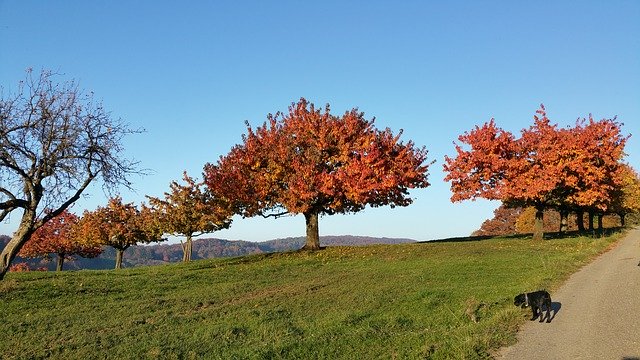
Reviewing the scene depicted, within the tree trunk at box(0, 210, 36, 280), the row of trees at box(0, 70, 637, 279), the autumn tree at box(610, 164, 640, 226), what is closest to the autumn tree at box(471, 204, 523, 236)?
the autumn tree at box(610, 164, 640, 226)

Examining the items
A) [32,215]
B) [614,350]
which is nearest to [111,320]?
[32,215]

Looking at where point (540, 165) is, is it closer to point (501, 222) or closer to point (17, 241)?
point (17, 241)

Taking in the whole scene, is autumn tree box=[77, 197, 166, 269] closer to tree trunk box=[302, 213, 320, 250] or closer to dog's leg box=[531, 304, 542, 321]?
tree trunk box=[302, 213, 320, 250]

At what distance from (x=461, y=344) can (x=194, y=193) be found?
146 ft

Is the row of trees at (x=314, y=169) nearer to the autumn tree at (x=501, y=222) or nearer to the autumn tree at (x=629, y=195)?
the autumn tree at (x=629, y=195)

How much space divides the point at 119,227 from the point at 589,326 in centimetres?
5004

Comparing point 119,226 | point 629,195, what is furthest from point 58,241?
point 629,195

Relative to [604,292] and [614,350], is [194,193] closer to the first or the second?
[604,292]

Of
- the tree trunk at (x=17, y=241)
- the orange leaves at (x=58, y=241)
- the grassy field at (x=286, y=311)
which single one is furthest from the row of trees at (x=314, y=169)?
the orange leaves at (x=58, y=241)

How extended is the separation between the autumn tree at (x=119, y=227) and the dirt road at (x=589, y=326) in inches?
1734

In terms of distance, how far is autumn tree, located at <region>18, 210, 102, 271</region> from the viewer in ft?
185

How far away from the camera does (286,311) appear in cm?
1518

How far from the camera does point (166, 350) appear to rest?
10914mm

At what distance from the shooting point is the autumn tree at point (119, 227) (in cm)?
5194
